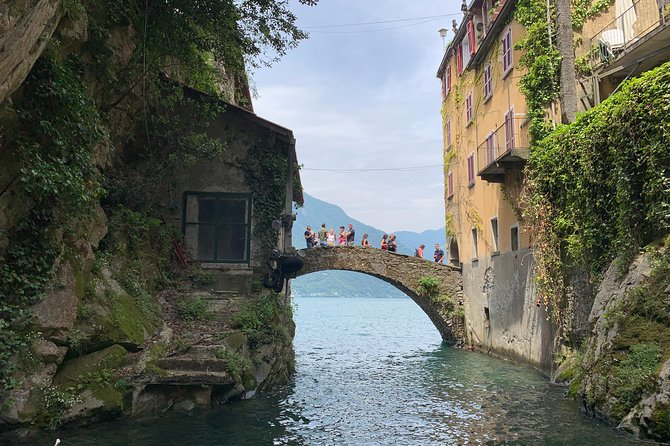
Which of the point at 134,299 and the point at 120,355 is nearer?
the point at 120,355

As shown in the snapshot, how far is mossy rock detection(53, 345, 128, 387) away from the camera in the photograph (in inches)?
333

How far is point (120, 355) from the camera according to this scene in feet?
31.0

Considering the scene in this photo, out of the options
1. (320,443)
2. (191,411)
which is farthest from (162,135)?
(320,443)

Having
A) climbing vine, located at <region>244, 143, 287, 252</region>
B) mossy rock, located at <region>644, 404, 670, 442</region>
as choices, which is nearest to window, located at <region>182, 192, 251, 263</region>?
climbing vine, located at <region>244, 143, 287, 252</region>

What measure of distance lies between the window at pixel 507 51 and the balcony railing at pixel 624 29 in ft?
9.13

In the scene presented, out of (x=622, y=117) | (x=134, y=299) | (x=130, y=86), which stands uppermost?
(x=130, y=86)

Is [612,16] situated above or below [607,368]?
above

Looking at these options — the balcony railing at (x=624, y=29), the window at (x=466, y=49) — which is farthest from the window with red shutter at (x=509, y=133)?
the window at (x=466, y=49)

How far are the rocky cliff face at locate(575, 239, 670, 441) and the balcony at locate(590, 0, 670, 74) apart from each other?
252 inches

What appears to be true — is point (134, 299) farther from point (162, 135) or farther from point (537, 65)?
point (537, 65)

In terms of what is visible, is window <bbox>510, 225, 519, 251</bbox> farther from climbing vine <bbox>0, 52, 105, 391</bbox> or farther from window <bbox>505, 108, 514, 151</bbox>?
climbing vine <bbox>0, 52, 105, 391</bbox>

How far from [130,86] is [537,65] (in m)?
11.3

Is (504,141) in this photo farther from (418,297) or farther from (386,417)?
(386,417)

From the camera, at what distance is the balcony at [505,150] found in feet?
51.6
